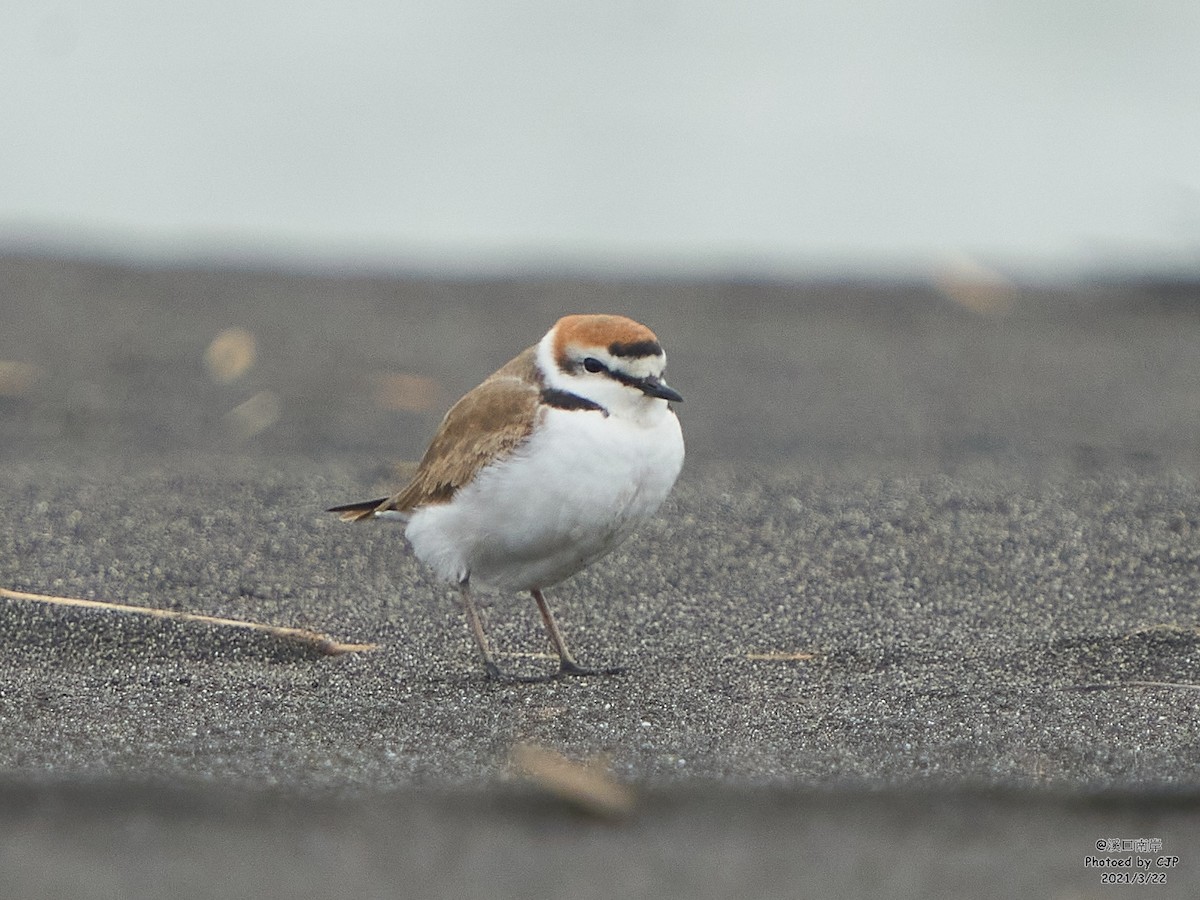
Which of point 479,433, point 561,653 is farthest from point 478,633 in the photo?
point 479,433

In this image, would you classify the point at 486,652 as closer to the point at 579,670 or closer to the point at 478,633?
the point at 478,633

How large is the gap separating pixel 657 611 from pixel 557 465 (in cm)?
87

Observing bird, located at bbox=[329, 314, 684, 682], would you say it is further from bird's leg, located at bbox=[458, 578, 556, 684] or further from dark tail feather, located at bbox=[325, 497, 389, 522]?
dark tail feather, located at bbox=[325, 497, 389, 522]

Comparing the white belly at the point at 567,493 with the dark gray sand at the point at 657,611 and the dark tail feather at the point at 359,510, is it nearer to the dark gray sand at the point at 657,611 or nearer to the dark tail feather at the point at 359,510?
the dark gray sand at the point at 657,611

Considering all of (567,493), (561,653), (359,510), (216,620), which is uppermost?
(567,493)

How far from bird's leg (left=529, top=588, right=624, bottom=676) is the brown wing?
1.24 feet

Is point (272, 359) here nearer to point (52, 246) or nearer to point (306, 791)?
point (52, 246)

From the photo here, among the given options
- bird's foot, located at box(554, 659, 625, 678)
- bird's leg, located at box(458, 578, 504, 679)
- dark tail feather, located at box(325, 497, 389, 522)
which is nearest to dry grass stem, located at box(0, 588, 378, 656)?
bird's leg, located at box(458, 578, 504, 679)

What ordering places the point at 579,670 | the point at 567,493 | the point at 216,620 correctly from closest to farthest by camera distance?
the point at 567,493, the point at 579,670, the point at 216,620

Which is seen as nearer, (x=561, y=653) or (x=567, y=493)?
(x=567, y=493)

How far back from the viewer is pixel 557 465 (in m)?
3.89

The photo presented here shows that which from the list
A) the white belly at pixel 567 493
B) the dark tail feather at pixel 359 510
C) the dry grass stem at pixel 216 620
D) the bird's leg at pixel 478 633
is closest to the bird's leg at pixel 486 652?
the bird's leg at pixel 478 633

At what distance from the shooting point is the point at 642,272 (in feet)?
30.3

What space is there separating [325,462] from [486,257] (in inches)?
149
